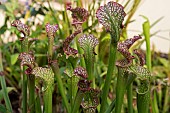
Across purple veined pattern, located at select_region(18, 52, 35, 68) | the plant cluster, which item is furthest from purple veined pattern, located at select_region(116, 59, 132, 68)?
purple veined pattern, located at select_region(18, 52, 35, 68)

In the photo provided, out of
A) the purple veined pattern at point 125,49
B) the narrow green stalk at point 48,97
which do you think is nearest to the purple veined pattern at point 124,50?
the purple veined pattern at point 125,49

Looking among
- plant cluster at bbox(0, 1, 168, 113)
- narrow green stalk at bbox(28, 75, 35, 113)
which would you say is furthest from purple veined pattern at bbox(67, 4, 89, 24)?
narrow green stalk at bbox(28, 75, 35, 113)

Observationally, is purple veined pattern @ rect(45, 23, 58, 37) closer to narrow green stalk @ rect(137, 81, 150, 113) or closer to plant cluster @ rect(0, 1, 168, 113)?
plant cluster @ rect(0, 1, 168, 113)

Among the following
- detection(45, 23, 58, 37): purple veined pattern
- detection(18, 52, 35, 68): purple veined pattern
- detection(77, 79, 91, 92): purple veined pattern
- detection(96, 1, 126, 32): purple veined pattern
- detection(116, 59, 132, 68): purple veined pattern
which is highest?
detection(96, 1, 126, 32): purple veined pattern

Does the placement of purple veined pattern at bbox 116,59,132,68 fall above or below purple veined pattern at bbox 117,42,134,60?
below

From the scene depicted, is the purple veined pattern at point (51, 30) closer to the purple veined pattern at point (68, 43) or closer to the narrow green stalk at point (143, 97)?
the purple veined pattern at point (68, 43)

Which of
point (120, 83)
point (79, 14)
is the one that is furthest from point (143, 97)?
point (79, 14)

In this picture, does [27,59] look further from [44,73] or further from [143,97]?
[143,97]

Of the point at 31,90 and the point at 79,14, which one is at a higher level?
the point at 79,14

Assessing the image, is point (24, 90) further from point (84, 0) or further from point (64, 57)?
point (84, 0)

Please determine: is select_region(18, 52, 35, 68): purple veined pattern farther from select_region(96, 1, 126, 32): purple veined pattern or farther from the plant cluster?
select_region(96, 1, 126, 32): purple veined pattern
